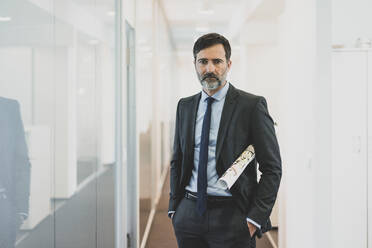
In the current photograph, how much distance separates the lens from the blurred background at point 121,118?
1297 mm

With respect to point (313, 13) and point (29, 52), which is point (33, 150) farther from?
point (313, 13)

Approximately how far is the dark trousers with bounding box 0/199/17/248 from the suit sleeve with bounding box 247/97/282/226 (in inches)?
34.8

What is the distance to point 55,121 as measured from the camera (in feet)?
4.93

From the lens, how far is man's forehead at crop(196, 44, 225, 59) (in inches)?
65.6

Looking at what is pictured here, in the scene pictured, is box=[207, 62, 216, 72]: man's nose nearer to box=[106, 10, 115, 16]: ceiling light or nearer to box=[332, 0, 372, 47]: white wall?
box=[106, 10, 115, 16]: ceiling light

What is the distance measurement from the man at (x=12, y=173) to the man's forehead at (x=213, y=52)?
0.81 meters

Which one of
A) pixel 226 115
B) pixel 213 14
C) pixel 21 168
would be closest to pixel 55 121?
pixel 21 168

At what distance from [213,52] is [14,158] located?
909mm

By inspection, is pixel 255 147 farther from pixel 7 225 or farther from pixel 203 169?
pixel 7 225

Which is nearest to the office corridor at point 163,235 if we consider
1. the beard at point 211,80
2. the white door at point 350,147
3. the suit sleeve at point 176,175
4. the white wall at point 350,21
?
the white door at point 350,147

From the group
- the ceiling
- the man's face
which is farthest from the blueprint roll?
the ceiling

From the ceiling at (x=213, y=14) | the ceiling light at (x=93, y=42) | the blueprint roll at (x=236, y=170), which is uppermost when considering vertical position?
the ceiling at (x=213, y=14)

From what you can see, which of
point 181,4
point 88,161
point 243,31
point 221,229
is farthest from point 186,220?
point 181,4

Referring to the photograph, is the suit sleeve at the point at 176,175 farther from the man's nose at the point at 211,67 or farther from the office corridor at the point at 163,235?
the office corridor at the point at 163,235
